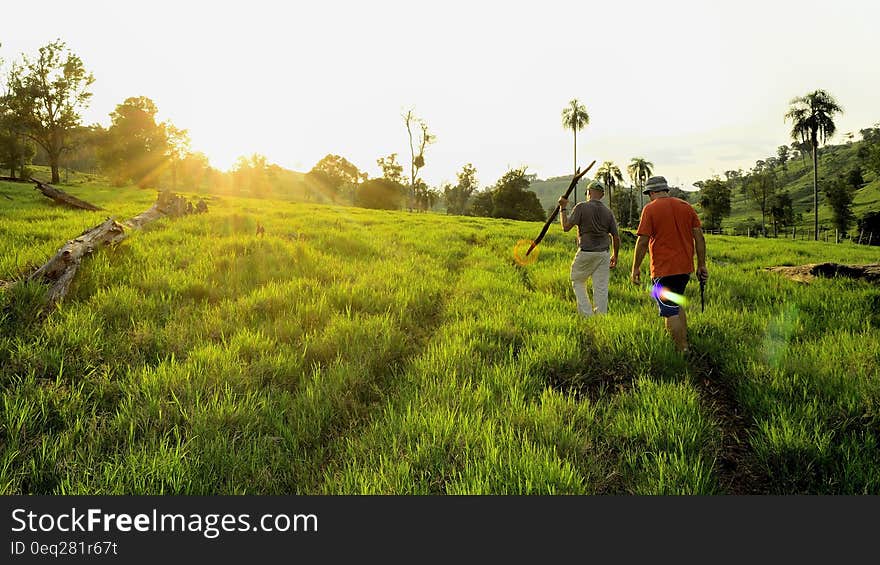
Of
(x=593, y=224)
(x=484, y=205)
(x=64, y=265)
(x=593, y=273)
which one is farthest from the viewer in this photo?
(x=484, y=205)

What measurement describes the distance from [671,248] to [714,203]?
313 ft

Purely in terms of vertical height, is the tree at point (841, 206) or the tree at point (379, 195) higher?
the tree at point (379, 195)

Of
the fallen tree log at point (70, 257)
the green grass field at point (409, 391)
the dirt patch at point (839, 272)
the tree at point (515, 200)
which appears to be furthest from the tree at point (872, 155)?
the fallen tree log at point (70, 257)

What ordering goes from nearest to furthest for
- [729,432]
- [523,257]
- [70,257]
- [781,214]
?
[729,432], [70,257], [523,257], [781,214]

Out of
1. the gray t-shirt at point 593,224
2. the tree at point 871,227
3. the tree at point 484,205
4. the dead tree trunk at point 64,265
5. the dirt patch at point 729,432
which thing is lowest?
the dirt patch at point 729,432

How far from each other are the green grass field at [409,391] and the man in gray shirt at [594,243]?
0.51 m

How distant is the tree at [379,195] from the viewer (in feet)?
240

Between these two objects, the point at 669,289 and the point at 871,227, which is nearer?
the point at 669,289

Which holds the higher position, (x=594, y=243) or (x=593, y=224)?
(x=593, y=224)

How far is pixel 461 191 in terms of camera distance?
4461 inches

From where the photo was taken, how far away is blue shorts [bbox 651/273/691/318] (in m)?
4.95

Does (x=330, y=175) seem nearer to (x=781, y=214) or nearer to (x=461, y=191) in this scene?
(x=461, y=191)

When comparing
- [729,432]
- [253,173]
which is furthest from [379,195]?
[729,432]

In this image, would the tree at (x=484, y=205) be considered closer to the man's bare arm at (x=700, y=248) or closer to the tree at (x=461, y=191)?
the tree at (x=461, y=191)
